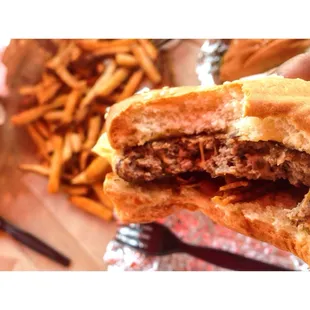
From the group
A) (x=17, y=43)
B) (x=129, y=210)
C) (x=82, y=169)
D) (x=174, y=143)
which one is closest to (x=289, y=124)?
(x=174, y=143)

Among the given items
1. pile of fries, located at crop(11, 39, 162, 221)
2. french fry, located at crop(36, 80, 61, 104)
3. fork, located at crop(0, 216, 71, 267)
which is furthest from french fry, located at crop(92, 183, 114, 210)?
french fry, located at crop(36, 80, 61, 104)

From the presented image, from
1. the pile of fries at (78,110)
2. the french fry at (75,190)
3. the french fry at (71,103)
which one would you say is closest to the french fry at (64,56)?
the pile of fries at (78,110)

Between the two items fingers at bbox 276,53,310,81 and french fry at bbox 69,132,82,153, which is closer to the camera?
fingers at bbox 276,53,310,81

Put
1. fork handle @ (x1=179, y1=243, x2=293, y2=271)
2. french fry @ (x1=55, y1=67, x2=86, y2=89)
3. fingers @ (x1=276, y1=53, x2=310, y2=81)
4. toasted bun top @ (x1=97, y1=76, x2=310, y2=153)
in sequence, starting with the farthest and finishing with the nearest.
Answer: french fry @ (x1=55, y1=67, x2=86, y2=89) → fork handle @ (x1=179, y1=243, x2=293, y2=271) → fingers @ (x1=276, y1=53, x2=310, y2=81) → toasted bun top @ (x1=97, y1=76, x2=310, y2=153)

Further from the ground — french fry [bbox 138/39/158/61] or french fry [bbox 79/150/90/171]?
french fry [bbox 138/39/158/61]

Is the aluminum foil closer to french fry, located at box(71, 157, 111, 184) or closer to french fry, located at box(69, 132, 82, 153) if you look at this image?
french fry, located at box(71, 157, 111, 184)
